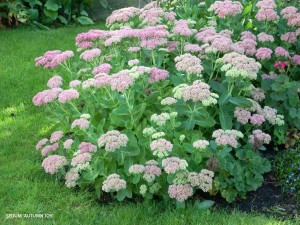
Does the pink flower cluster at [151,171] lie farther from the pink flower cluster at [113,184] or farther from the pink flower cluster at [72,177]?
the pink flower cluster at [72,177]

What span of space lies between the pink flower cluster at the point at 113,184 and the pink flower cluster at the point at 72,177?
37cm

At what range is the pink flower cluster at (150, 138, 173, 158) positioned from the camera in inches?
141

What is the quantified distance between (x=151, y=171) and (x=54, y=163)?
0.86 metres

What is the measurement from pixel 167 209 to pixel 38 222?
39.0 inches

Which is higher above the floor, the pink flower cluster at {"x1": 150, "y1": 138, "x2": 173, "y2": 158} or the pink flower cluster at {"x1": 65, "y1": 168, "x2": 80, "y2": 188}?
the pink flower cluster at {"x1": 150, "y1": 138, "x2": 173, "y2": 158}

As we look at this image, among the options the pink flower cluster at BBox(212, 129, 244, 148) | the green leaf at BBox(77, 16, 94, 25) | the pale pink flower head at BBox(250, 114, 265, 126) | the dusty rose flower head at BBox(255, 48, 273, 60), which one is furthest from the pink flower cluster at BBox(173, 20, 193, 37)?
the green leaf at BBox(77, 16, 94, 25)

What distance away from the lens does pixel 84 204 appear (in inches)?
158

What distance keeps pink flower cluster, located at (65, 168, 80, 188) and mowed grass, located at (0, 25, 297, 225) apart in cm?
15

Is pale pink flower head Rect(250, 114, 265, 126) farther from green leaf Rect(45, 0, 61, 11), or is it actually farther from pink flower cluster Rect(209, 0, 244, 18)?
green leaf Rect(45, 0, 61, 11)

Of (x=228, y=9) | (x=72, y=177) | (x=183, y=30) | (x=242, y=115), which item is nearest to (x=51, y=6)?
(x=228, y=9)

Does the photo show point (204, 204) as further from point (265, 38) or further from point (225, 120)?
point (265, 38)

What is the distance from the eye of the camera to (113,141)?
370 centimetres

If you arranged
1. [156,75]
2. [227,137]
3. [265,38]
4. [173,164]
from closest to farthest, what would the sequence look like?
[173,164] < [227,137] < [156,75] < [265,38]

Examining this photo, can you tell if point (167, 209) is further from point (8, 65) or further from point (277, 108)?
point (8, 65)
